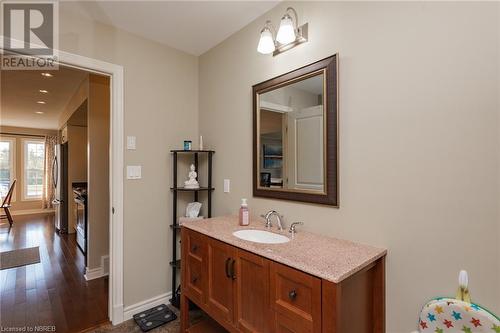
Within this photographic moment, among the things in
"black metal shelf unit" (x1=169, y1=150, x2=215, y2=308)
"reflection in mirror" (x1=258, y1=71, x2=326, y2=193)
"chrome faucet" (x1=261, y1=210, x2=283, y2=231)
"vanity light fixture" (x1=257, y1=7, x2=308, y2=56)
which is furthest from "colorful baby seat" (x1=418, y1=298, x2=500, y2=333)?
"black metal shelf unit" (x1=169, y1=150, x2=215, y2=308)

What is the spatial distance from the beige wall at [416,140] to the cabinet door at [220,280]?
0.56 metres

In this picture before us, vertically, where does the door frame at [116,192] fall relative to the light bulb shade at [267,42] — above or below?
below

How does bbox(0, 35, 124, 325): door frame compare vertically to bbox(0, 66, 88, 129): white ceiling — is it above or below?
below

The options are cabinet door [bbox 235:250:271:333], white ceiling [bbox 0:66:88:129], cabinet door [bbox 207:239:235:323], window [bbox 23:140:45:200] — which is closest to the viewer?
cabinet door [bbox 235:250:271:333]

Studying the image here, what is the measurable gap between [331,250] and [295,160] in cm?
67

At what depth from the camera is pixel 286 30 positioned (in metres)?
1.62

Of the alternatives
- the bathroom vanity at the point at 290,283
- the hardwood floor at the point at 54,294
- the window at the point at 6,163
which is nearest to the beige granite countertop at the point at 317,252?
the bathroom vanity at the point at 290,283

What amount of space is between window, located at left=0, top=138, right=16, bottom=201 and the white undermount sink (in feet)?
26.7

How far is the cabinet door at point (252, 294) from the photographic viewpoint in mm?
1265

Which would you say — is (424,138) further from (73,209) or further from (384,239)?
(73,209)

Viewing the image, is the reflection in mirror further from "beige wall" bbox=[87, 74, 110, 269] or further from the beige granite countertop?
"beige wall" bbox=[87, 74, 110, 269]

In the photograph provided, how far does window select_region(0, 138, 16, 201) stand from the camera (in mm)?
6742

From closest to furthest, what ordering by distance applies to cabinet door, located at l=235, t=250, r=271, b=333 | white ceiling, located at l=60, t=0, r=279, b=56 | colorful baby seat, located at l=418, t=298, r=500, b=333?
1. colorful baby seat, located at l=418, t=298, r=500, b=333
2. cabinet door, located at l=235, t=250, r=271, b=333
3. white ceiling, located at l=60, t=0, r=279, b=56

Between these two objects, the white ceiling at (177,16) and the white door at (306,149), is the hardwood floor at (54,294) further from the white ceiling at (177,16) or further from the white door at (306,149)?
the white ceiling at (177,16)
